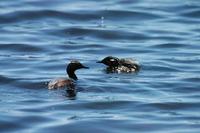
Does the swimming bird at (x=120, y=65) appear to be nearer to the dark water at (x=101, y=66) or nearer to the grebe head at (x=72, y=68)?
the dark water at (x=101, y=66)

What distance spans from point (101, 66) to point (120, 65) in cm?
81

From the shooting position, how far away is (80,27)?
2712cm

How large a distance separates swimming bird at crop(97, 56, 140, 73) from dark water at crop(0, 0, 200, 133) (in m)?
0.20

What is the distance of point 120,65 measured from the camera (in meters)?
21.6

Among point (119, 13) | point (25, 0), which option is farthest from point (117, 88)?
point (25, 0)

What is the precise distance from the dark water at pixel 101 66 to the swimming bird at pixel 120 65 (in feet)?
0.65

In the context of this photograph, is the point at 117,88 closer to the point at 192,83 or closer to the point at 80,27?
the point at 192,83

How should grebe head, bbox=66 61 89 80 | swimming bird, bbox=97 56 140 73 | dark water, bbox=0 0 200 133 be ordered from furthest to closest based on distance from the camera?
swimming bird, bbox=97 56 140 73, grebe head, bbox=66 61 89 80, dark water, bbox=0 0 200 133


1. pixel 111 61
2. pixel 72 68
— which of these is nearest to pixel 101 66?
pixel 111 61

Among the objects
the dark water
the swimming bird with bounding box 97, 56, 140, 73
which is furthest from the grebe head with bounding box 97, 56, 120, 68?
the dark water

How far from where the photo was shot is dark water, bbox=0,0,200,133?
17.0m

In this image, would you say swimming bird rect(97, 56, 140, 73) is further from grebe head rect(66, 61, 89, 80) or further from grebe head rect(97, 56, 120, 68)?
grebe head rect(66, 61, 89, 80)

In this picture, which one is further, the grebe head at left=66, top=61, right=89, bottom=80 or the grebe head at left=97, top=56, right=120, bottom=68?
the grebe head at left=97, top=56, right=120, bottom=68

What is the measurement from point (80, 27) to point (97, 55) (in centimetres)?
362
